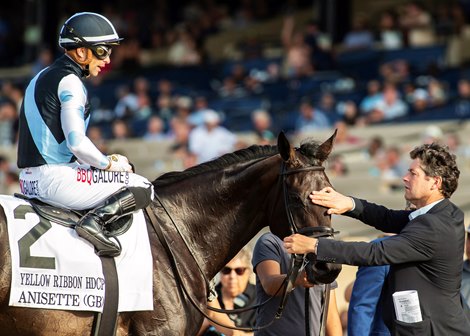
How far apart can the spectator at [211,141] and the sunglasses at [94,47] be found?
1013cm

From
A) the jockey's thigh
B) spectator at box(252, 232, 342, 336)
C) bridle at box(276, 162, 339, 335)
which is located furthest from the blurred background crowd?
the jockey's thigh

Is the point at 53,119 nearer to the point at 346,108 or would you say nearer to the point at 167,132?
the point at 346,108

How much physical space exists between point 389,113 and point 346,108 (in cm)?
71

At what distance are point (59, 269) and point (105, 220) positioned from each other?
0.36 meters

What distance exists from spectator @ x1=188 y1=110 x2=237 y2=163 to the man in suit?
10.4 meters

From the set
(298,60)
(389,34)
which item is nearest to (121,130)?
(298,60)

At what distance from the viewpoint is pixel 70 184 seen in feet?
19.1

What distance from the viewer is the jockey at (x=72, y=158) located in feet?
18.7

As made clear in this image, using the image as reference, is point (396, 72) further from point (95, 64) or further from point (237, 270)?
point (95, 64)

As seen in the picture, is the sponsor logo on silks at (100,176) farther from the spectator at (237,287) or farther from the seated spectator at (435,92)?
the seated spectator at (435,92)

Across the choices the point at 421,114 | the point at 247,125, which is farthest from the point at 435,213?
the point at 247,125

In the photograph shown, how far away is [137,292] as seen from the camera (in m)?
5.73

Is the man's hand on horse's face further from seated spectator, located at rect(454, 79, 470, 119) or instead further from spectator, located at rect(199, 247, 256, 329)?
seated spectator, located at rect(454, 79, 470, 119)

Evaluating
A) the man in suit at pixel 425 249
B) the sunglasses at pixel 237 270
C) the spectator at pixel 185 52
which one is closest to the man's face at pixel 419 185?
the man in suit at pixel 425 249
